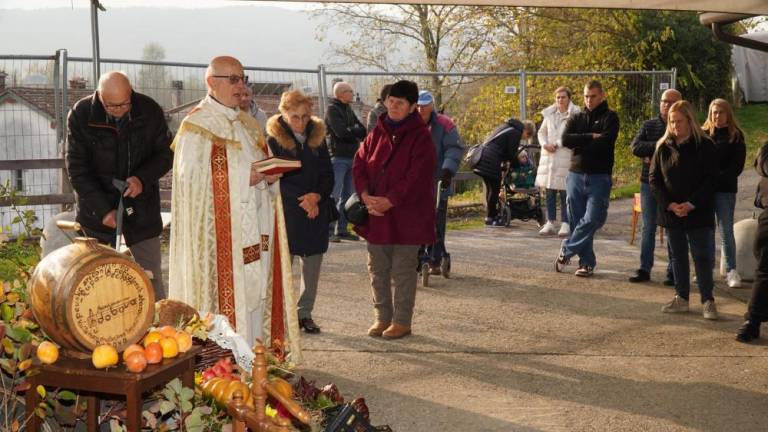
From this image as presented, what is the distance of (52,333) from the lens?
11.1ft

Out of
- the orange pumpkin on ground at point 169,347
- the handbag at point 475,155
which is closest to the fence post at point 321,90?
the handbag at point 475,155

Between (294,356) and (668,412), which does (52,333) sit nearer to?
(294,356)

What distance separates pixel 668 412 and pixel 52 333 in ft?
13.0

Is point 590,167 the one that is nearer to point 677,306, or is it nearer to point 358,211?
point 677,306

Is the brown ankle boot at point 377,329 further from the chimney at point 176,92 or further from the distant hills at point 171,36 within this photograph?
the chimney at point 176,92

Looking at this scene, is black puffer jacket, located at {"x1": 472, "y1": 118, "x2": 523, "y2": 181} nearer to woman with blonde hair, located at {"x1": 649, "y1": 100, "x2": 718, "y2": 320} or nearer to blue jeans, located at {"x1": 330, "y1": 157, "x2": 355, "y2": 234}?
blue jeans, located at {"x1": 330, "y1": 157, "x2": 355, "y2": 234}

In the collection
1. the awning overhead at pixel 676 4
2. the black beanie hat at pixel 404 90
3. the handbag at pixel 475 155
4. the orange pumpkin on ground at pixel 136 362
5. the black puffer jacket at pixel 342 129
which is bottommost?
the orange pumpkin on ground at pixel 136 362

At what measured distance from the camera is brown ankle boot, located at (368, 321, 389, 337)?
25.8 ft

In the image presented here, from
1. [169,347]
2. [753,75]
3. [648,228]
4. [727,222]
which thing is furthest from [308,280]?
[753,75]

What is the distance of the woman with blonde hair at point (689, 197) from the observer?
8.41m

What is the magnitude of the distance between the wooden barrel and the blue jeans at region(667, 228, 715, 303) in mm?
6005

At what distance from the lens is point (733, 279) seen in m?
9.82

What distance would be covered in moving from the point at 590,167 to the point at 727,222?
57.7 inches

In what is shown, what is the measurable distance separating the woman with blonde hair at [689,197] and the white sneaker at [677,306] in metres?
0.14
